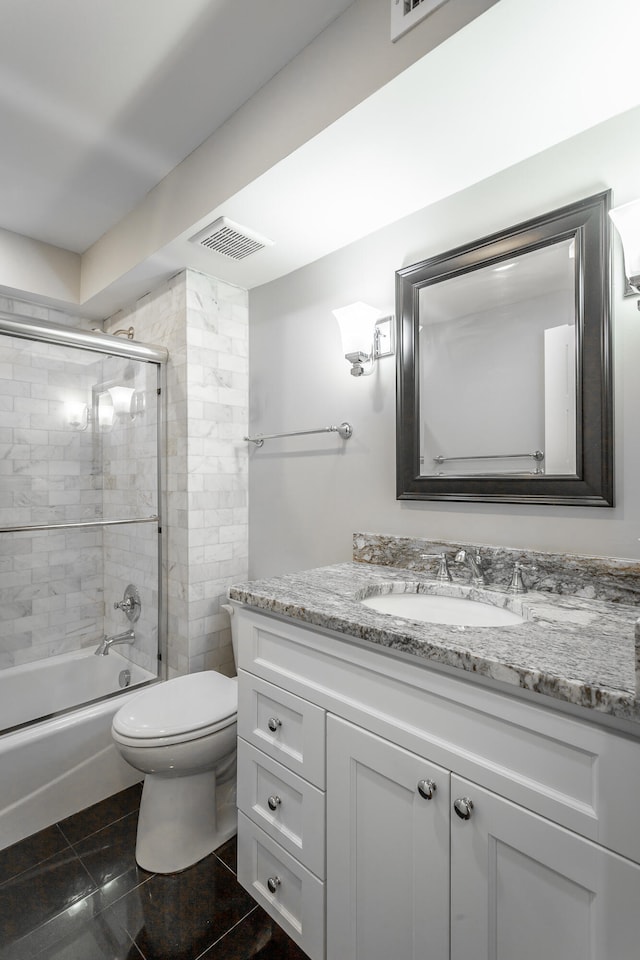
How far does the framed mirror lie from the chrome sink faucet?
7.0 inches

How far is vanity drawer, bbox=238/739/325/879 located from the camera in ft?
3.84

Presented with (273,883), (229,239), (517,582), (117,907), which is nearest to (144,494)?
(229,239)

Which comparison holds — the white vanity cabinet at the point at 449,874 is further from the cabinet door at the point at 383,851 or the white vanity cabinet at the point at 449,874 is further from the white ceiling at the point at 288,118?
the white ceiling at the point at 288,118

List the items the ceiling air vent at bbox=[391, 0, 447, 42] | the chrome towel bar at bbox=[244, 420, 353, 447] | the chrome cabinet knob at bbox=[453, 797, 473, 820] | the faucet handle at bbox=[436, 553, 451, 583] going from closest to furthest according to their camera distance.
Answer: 1. the chrome cabinet knob at bbox=[453, 797, 473, 820]
2. the ceiling air vent at bbox=[391, 0, 447, 42]
3. the faucet handle at bbox=[436, 553, 451, 583]
4. the chrome towel bar at bbox=[244, 420, 353, 447]

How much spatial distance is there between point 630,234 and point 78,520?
2.35m

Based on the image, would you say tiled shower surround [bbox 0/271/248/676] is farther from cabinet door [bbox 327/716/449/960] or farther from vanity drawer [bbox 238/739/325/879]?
cabinet door [bbox 327/716/449/960]

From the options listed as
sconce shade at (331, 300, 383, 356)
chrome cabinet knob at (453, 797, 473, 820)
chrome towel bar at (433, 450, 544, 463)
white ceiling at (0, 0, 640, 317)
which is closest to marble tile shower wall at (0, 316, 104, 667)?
white ceiling at (0, 0, 640, 317)

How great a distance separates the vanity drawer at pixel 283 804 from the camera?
1.17 m

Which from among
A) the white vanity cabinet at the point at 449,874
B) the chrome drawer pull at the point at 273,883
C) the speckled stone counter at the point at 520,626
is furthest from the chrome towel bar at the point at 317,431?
the chrome drawer pull at the point at 273,883

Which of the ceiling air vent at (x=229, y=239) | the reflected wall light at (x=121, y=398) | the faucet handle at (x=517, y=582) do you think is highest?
the ceiling air vent at (x=229, y=239)

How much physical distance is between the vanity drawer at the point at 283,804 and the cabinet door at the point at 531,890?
0.37 metres

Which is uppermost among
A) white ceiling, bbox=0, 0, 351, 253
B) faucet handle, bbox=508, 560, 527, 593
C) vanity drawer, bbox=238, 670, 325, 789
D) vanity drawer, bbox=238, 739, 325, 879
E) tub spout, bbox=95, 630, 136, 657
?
white ceiling, bbox=0, 0, 351, 253

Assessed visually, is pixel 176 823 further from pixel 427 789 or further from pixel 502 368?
pixel 502 368

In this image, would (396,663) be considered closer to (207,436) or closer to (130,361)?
(207,436)
